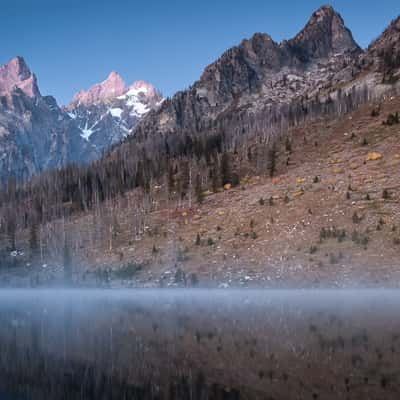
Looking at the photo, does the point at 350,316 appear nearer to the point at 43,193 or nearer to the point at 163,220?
the point at 163,220

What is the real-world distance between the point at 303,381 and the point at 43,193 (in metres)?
125

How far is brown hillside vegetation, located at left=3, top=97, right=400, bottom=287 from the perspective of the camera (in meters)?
50.7

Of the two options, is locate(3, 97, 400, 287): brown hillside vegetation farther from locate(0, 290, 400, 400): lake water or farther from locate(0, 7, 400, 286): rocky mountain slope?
locate(0, 290, 400, 400): lake water

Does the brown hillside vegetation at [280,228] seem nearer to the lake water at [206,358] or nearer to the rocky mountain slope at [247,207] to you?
the rocky mountain slope at [247,207]

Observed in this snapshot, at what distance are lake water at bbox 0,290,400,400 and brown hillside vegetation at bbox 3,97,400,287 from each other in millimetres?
25717

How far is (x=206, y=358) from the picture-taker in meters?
15.2

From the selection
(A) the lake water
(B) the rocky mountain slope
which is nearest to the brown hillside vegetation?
(B) the rocky mountain slope

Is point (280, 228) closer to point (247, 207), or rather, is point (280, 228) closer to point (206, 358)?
point (247, 207)

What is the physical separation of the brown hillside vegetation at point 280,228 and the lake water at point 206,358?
2572cm

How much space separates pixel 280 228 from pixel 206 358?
47.6 m

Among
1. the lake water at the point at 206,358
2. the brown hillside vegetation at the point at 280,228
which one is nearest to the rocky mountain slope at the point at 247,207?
the brown hillside vegetation at the point at 280,228

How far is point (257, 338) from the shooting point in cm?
1822

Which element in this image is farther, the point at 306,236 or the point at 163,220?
the point at 163,220

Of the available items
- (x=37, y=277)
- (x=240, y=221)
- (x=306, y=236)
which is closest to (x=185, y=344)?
(x=306, y=236)
